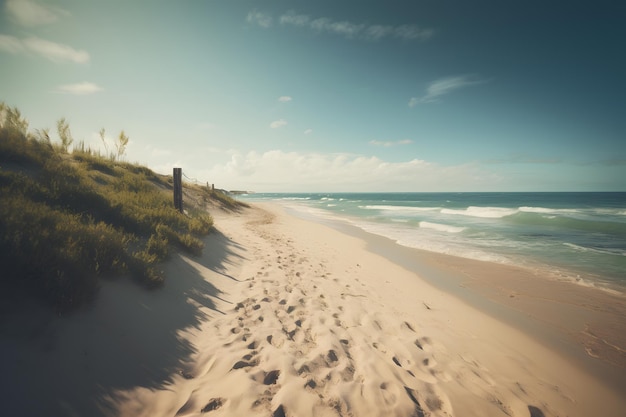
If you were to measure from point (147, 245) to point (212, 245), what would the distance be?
107 inches

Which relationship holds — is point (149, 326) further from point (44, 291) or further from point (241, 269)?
point (241, 269)

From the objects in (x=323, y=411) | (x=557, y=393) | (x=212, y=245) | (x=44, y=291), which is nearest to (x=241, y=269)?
(x=212, y=245)

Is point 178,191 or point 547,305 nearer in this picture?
point 547,305

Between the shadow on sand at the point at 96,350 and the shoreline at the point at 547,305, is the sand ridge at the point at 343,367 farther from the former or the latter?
the shoreline at the point at 547,305

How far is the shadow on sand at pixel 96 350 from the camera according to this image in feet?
6.81

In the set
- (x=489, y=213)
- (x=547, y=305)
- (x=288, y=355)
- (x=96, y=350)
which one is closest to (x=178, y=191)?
(x=96, y=350)

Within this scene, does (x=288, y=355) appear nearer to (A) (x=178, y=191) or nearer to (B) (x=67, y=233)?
(B) (x=67, y=233)

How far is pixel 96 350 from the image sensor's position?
105 inches

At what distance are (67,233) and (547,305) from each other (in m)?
10.4

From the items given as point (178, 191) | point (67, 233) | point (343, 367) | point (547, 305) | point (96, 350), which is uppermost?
point (178, 191)

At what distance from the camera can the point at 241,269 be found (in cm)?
679

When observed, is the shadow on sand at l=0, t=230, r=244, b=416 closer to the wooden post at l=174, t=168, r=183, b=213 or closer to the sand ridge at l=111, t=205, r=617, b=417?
the sand ridge at l=111, t=205, r=617, b=417

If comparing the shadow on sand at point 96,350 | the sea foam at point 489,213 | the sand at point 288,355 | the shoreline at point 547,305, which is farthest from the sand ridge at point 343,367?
the sea foam at point 489,213

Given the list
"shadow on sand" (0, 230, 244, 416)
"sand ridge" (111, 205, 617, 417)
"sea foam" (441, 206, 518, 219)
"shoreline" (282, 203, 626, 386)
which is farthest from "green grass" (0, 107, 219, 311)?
"sea foam" (441, 206, 518, 219)
